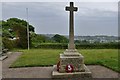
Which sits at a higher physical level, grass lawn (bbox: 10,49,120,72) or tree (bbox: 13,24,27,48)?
tree (bbox: 13,24,27,48)

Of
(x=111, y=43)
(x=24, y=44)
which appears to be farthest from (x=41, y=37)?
(x=111, y=43)

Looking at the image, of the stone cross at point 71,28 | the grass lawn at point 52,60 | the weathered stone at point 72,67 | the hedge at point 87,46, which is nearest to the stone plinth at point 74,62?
the weathered stone at point 72,67

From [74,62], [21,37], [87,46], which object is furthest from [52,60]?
[21,37]

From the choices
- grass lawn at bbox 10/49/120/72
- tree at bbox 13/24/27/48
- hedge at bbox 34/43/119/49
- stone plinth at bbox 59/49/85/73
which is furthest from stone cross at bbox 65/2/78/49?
tree at bbox 13/24/27/48

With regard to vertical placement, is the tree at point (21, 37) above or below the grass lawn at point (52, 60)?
above

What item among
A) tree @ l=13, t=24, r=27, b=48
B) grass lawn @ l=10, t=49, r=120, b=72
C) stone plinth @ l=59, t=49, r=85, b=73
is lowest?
grass lawn @ l=10, t=49, r=120, b=72

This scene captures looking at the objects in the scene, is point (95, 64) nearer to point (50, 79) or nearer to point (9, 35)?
point (50, 79)

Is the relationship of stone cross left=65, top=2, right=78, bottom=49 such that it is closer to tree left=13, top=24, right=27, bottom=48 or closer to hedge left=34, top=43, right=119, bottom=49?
hedge left=34, top=43, right=119, bottom=49

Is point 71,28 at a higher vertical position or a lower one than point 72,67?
higher

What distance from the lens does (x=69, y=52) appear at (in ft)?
32.2

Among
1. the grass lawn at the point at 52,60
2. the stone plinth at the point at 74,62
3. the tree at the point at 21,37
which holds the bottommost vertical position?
the grass lawn at the point at 52,60

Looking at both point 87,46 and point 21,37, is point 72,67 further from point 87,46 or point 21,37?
point 21,37

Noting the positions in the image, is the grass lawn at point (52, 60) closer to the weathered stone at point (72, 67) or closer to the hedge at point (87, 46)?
the weathered stone at point (72, 67)

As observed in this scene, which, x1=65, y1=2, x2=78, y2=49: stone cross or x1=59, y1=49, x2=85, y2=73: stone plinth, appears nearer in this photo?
x1=59, y1=49, x2=85, y2=73: stone plinth
